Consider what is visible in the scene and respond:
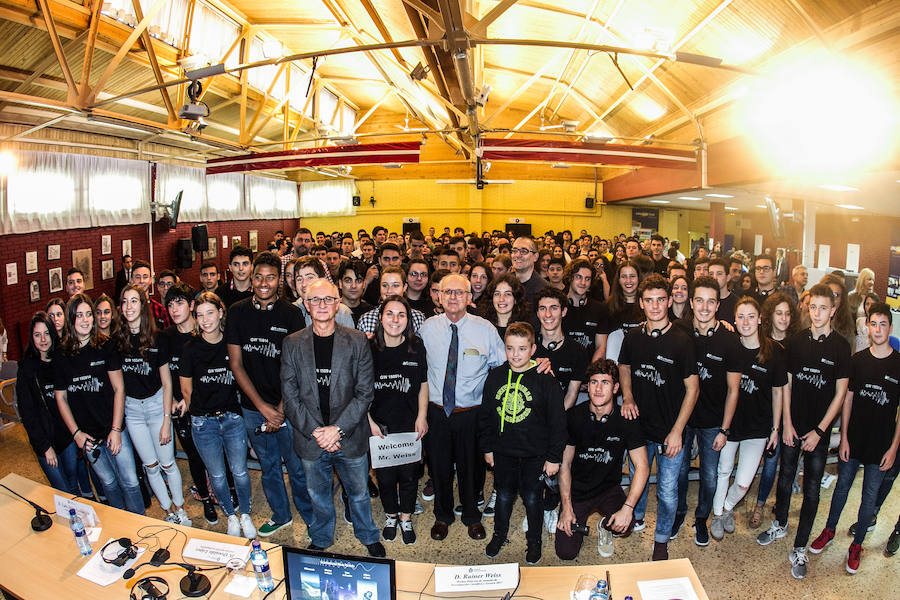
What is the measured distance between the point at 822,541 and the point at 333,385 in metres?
3.34

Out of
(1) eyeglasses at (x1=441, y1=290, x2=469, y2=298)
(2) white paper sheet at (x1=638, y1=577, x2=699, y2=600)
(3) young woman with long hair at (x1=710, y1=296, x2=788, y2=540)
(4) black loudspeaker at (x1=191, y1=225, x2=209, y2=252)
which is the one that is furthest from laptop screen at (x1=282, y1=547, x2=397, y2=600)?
(4) black loudspeaker at (x1=191, y1=225, x2=209, y2=252)

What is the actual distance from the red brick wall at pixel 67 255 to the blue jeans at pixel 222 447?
5.47m

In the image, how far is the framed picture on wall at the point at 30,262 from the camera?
716cm

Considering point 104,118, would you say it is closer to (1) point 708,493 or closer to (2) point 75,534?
(2) point 75,534

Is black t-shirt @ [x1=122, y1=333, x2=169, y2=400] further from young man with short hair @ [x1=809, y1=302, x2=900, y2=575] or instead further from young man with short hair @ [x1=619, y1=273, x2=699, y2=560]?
young man with short hair @ [x1=809, y1=302, x2=900, y2=575]

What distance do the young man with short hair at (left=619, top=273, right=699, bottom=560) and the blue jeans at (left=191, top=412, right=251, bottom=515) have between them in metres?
2.52

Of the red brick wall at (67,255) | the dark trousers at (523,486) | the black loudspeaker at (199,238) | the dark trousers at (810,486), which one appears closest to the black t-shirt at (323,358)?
the dark trousers at (523,486)

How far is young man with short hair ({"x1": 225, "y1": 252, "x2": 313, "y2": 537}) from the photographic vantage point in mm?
3336

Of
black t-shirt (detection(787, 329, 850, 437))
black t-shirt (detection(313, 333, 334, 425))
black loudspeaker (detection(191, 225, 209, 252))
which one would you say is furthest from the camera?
black loudspeaker (detection(191, 225, 209, 252))

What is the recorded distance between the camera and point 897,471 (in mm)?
3152

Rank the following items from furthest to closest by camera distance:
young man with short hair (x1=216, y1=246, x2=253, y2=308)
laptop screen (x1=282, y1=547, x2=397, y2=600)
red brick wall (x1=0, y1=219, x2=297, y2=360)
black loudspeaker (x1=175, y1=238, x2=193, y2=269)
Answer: black loudspeaker (x1=175, y1=238, x2=193, y2=269) → red brick wall (x1=0, y1=219, x2=297, y2=360) → young man with short hair (x1=216, y1=246, x2=253, y2=308) → laptop screen (x1=282, y1=547, x2=397, y2=600)

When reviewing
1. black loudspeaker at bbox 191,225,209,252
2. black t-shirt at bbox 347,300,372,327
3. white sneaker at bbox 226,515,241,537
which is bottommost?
white sneaker at bbox 226,515,241,537

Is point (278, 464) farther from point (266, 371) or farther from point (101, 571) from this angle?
point (101, 571)

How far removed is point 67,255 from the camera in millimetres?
7977
